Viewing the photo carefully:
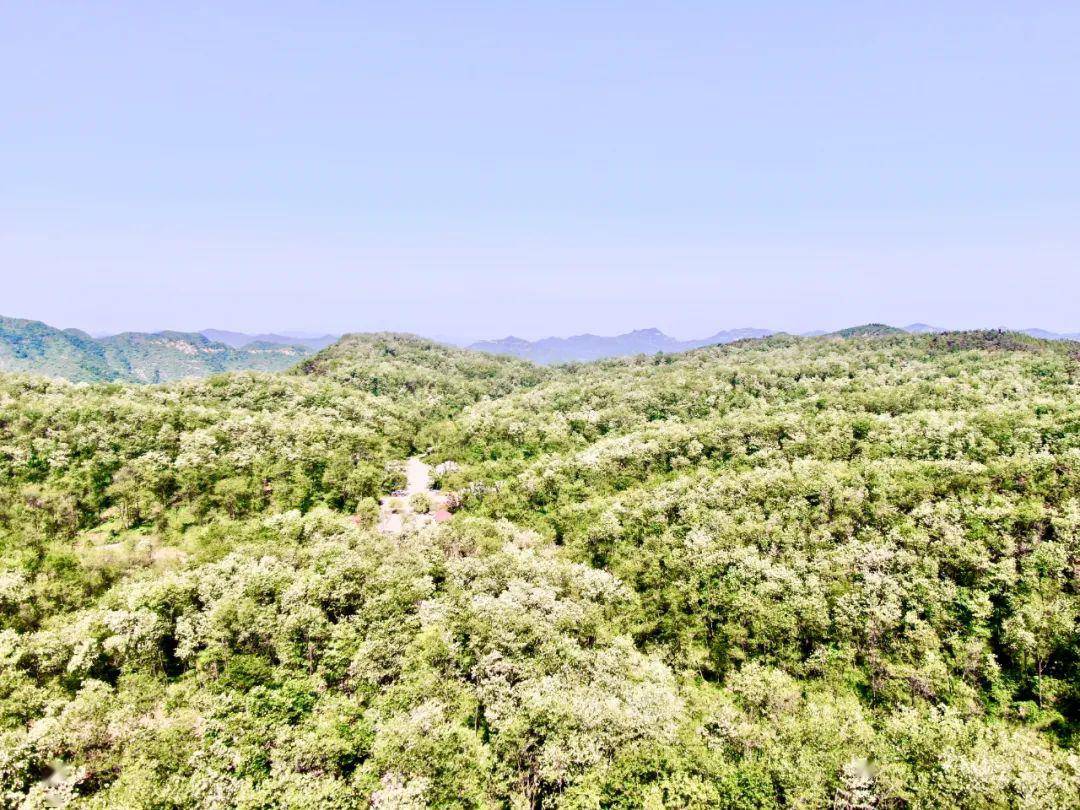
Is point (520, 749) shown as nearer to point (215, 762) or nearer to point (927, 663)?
point (215, 762)

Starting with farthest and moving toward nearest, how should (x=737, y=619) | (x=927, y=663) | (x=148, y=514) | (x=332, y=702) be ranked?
(x=148, y=514) → (x=737, y=619) → (x=927, y=663) → (x=332, y=702)

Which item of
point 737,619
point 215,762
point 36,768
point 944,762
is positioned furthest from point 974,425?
point 36,768

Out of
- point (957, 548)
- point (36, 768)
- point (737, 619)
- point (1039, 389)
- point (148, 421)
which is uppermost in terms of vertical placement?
point (1039, 389)

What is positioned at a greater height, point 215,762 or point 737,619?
point 215,762

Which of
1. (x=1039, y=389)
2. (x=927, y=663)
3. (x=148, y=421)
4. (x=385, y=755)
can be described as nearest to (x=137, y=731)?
(x=385, y=755)

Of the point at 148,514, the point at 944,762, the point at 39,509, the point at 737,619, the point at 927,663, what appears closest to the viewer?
the point at 944,762

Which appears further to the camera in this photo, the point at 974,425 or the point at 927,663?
the point at 974,425
